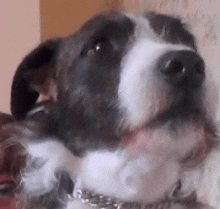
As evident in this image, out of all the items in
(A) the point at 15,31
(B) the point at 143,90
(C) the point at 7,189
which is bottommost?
(C) the point at 7,189

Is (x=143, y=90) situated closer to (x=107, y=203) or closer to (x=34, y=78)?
(x=107, y=203)

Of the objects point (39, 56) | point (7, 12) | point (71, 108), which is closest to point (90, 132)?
point (71, 108)

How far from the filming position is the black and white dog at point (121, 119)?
0.65m

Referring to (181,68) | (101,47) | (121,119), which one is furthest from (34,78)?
(181,68)

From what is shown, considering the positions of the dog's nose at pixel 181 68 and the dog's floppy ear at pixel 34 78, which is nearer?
the dog's nose at pixel 181 68

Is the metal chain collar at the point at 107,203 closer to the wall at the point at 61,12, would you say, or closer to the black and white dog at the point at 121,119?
the black and white dog at the point at 121,119

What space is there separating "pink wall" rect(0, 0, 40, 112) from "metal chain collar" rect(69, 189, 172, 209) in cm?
128

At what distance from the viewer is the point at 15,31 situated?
189 centimetres

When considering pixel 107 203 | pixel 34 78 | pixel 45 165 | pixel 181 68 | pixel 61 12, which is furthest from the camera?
pixel 61 12

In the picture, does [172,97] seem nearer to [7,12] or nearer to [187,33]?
[187,33]

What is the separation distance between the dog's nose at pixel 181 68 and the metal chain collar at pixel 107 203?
0.31 m

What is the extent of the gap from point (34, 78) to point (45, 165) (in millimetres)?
299

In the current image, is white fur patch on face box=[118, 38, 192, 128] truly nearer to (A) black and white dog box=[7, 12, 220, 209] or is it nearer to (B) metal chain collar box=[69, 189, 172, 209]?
(A) black and white dog box=[7, 12, 220, 209]

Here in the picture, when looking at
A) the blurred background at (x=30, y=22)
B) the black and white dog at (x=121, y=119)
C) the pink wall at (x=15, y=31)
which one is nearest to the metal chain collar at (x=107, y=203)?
the black and white dog at (x=121, y=119)
